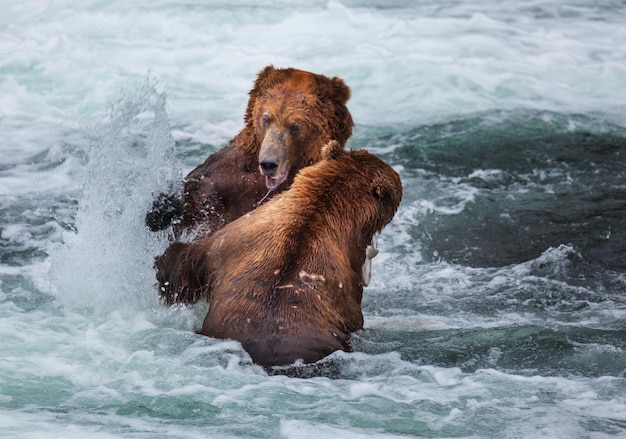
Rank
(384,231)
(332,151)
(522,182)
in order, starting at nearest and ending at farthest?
1. (332,151)
2. (384,231)
3. (522,182)

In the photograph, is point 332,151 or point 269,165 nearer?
point 332,151

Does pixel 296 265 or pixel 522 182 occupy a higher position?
pixel 296 265

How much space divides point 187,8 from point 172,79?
268 cm

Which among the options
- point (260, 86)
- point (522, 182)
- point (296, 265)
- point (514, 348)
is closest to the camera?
point (296, 265)

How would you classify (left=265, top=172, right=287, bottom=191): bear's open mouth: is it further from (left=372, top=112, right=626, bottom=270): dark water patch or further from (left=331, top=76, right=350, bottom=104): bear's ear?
(left=372, top=112, right=626, bottom=270): dark water patch

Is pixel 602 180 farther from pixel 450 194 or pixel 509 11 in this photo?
pixel 509 11

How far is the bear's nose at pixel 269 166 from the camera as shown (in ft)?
23.7

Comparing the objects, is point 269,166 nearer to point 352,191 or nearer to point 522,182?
point 352,191

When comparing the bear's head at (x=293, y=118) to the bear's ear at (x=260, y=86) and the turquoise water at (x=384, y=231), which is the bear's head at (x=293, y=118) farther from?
the turquoise water at (x=384, y=231)

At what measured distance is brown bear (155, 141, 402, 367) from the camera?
584 cm

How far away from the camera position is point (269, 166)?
7.23 metres

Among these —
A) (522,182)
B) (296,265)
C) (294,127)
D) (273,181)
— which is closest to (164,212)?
(273,181)

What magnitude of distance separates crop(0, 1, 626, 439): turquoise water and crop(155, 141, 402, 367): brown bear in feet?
0.51

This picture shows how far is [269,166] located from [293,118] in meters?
0.41
